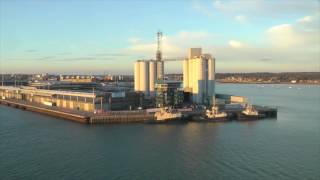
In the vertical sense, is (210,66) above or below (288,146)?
above

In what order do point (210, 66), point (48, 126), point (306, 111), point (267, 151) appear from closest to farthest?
point (267, 151) → point (48, 126) → point (306, 111) → point (210, 66)

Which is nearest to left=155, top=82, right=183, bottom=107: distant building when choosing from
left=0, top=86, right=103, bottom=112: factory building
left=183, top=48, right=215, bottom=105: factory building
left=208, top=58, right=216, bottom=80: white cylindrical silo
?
left=183, top=48, right=215, bottom=105: factory building

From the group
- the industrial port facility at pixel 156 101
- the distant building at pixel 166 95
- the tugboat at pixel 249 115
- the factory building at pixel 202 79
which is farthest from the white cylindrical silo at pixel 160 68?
the tugboat at pixel 249 115

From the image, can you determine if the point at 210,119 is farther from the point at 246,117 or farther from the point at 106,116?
the point at 106,116

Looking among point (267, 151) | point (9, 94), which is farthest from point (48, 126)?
point (9, 94)

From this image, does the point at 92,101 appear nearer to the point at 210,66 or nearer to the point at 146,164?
the point at 210,66

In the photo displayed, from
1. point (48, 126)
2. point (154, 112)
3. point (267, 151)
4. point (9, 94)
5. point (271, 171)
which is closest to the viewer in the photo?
point (271, 171)
